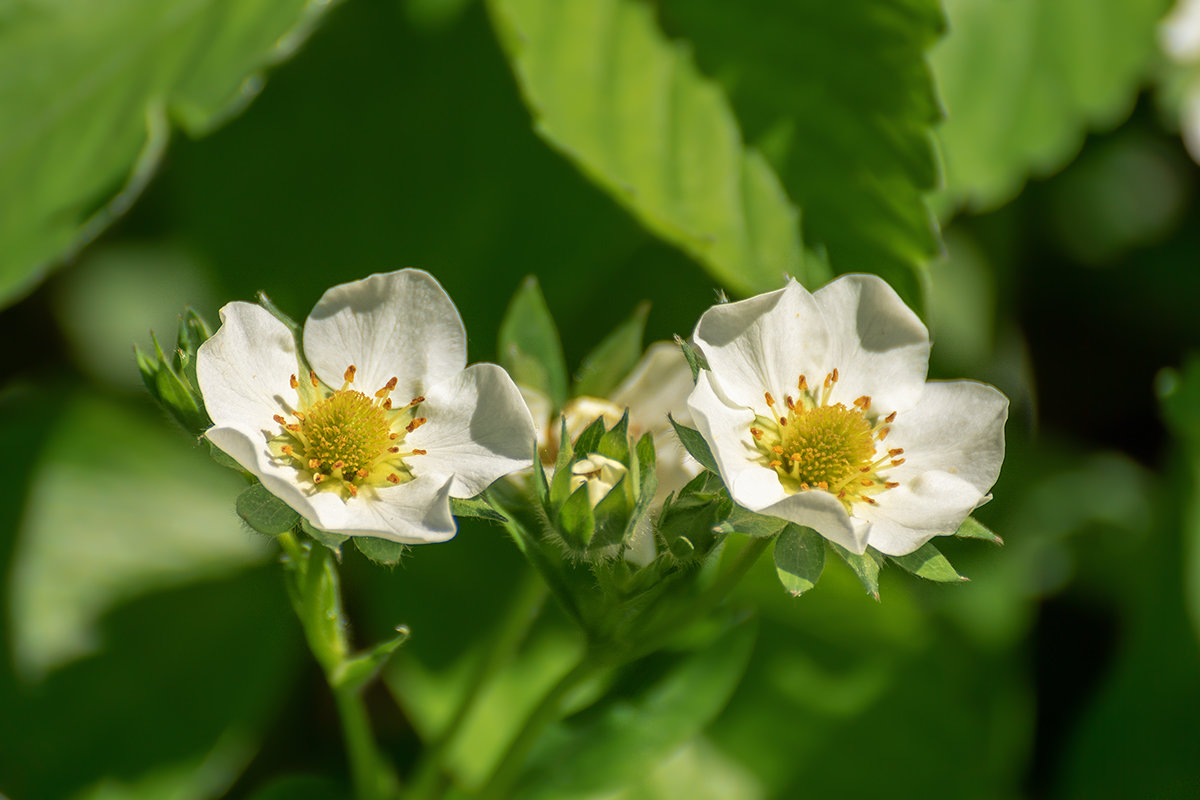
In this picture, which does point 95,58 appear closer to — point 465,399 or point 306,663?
point 465,399

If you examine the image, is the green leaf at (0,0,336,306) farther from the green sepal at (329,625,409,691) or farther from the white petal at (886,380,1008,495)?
the white petal at (886,380,1008,495)

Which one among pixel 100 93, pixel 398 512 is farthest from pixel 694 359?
pixel 100 93

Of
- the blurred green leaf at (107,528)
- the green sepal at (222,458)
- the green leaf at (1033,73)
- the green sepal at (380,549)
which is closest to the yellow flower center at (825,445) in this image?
the green sepal at (380,549)

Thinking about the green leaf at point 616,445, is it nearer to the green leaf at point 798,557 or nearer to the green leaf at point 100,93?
the green leaf at point 798,557

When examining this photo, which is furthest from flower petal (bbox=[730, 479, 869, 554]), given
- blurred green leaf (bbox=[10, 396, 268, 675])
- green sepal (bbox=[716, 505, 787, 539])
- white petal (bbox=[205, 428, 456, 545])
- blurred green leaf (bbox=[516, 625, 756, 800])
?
blurred green leaf (bbox=[10, 396, 268, 675])

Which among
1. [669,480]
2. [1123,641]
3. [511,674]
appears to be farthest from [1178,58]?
[511,674]
